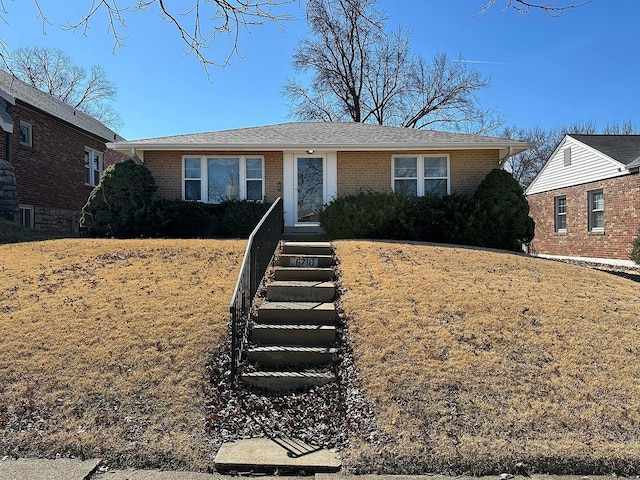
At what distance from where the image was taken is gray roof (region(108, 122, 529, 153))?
42.2 ft

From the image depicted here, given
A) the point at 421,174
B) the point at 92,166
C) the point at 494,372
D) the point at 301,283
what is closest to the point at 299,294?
the point at 301,283

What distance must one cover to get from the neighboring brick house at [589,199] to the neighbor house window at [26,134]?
806 inches

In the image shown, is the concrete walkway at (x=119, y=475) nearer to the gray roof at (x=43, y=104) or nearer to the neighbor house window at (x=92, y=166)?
the gray roof at (x=43, y=104)

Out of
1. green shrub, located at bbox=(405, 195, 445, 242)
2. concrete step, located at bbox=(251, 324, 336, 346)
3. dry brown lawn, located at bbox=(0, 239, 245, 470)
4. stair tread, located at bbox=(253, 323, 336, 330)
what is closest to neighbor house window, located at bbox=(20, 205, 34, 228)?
dry brown lawn, located at bbox=(0, 239, 245, 470)

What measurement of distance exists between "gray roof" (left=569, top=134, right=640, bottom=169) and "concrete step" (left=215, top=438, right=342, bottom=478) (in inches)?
604

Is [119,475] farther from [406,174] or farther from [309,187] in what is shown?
[406,174]

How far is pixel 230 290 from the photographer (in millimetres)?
6840

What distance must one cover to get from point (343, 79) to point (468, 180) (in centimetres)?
1970

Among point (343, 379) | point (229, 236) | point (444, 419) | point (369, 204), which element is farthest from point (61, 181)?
point (444, 419)

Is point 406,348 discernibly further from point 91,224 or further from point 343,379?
point 91,224

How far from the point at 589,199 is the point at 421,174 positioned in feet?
27.2

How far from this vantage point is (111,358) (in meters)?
4.97

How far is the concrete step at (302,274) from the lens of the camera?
7.46 meters

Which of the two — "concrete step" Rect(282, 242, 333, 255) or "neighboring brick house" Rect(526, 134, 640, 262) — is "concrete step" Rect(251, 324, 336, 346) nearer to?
"concrete step" Rect(282, 242, 333, 255)
